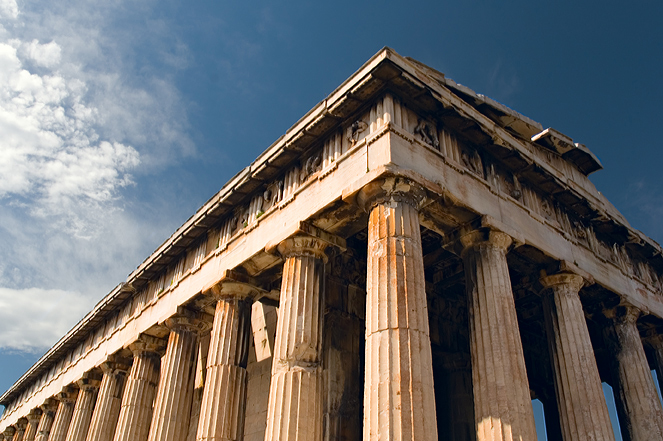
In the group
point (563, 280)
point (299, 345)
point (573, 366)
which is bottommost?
point (299, 345)

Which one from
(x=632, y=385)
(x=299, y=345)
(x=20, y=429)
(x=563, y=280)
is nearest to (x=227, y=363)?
(x=299, y=345)

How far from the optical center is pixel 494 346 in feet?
44.7

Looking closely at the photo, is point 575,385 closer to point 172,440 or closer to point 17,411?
point 172,440

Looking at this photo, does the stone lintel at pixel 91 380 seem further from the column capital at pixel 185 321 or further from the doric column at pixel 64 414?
the column capital at pixel 185 321

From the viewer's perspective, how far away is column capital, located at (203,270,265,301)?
18125 millimetres

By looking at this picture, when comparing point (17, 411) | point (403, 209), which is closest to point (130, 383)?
point (403, 209)

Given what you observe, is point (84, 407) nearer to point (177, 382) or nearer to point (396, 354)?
point (177, 382)

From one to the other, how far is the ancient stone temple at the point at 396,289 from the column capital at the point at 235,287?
0.05 m

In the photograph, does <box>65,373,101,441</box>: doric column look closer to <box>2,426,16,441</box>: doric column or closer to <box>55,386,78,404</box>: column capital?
<box>55,386,78,404</box>: column capital

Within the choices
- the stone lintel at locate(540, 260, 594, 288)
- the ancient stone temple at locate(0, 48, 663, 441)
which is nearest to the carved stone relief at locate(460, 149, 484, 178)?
the ancient stone temple at locate(0, 48, 663, 441)

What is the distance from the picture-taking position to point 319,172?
52.0 feet

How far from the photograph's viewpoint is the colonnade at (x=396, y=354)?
11.5 metres

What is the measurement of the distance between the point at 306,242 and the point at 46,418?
28.0 metres

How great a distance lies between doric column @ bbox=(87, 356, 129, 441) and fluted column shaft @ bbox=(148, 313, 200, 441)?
6.12 metres
